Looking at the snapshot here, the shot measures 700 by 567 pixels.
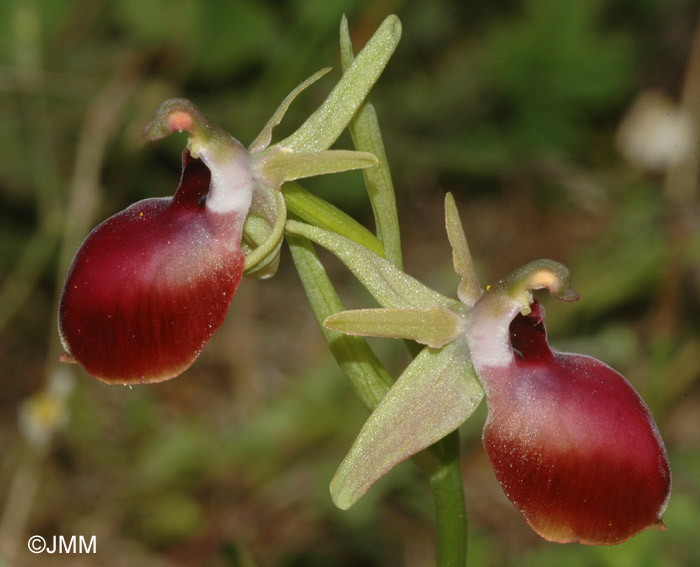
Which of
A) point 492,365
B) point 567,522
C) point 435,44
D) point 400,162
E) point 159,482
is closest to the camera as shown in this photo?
point 567,522

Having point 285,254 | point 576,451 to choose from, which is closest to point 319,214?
point 576,451

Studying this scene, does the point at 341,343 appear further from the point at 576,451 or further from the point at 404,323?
the point at 576,451

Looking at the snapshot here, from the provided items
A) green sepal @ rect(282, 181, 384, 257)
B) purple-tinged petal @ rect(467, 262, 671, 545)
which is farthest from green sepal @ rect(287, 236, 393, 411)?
purple-tinged petal @ rect(467, 262, 671, 545)

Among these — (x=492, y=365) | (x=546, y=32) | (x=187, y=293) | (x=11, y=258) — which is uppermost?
(x=546, y=32)

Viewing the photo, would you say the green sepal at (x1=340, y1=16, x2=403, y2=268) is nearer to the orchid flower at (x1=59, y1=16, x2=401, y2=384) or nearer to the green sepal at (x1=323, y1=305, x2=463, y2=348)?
the orchid flower at (x1=59, y1=16, x2=401, y2=384)

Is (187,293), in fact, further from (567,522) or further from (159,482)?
(159,482)

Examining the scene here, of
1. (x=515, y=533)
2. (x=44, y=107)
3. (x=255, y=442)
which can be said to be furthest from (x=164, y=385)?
(x=515, y=533)

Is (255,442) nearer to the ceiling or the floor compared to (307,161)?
nearer to the floor
